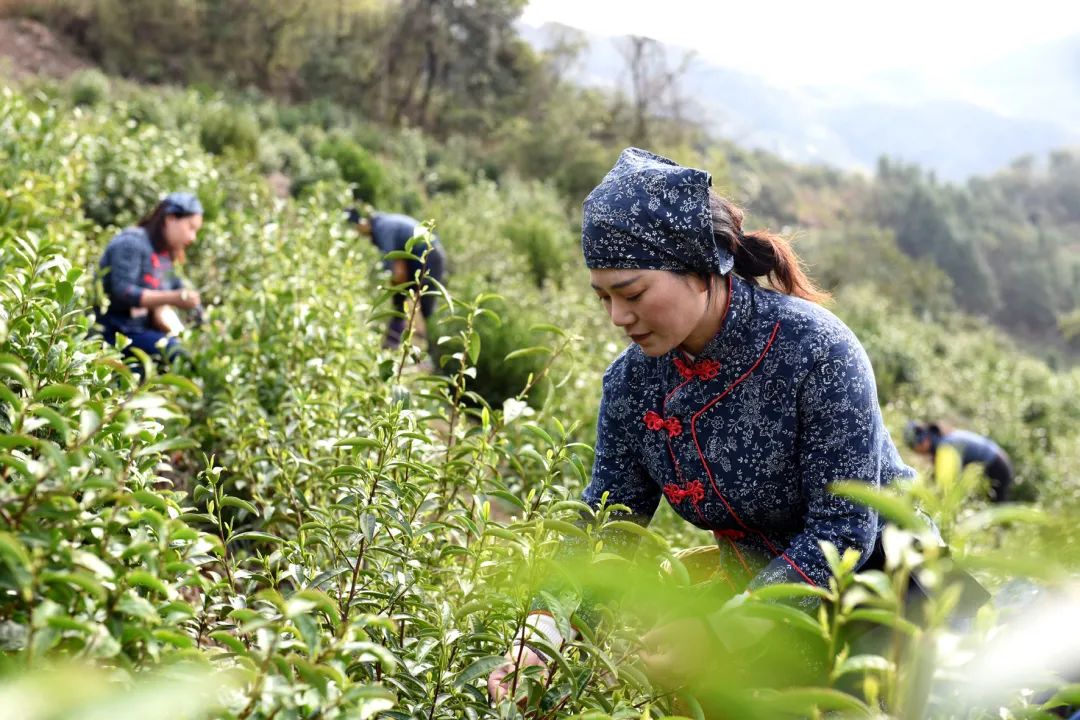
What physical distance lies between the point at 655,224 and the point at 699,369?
1.02 ft

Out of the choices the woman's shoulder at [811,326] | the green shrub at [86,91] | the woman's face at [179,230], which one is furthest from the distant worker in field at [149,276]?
the green shrub at [86,91]

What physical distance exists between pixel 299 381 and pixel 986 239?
4670 cm

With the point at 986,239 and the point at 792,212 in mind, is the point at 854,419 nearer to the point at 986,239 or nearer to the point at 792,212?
the point at 792,212

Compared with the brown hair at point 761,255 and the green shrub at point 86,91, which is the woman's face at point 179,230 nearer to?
the brown hair at point 761,255

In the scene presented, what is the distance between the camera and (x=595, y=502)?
178 cm

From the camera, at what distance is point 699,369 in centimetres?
175

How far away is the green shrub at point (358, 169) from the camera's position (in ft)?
32.6

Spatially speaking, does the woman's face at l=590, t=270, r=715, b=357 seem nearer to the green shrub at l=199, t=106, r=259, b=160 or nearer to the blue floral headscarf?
the blue floral headscarf

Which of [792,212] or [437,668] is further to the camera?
[792,212]

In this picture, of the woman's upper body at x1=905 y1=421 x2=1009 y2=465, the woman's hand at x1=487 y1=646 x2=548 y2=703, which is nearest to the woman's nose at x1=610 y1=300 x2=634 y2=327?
the woman's hand at x1=487 y1=646 x2=548 y2=703

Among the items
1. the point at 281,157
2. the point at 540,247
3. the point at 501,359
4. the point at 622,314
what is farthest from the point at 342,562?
the point at 281,157

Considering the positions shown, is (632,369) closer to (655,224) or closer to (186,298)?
(655,224)

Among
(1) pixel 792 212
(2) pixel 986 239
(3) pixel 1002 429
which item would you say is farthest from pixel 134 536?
(2) pixel 986 239

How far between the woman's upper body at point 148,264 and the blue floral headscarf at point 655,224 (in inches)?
→ 114
